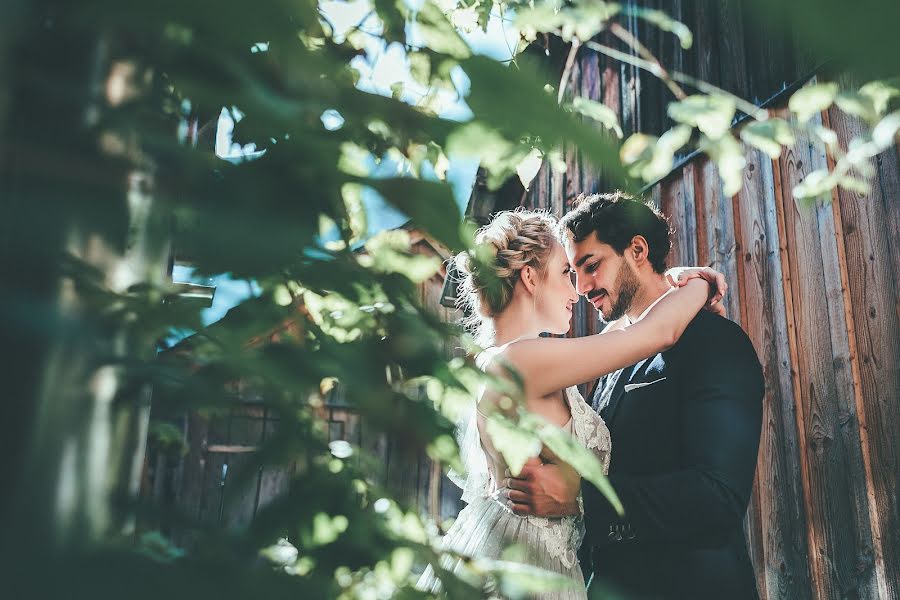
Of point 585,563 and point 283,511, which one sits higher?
point 283,511

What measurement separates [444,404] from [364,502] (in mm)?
152

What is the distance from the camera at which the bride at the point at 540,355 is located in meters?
2.09

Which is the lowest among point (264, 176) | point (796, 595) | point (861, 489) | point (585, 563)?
point (796, 595)

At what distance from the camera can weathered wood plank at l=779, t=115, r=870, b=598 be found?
264cm

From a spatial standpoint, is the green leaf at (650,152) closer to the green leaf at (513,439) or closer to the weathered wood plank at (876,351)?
the green leaf at (513,439)

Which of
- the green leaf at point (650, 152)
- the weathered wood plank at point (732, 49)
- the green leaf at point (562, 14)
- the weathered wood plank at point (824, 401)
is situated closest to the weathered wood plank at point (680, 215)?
the weathered wood plank at point (732, 49)

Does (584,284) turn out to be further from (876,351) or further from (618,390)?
(876,351)

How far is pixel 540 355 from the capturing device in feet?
7.18

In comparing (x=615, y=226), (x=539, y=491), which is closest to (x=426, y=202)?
(x=539, y=491)

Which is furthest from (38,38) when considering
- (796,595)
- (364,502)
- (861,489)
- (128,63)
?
(796,595)

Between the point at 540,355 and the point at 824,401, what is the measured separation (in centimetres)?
138

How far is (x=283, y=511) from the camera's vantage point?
0.59m

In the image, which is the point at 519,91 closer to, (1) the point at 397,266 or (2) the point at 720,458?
(1) the point at 397,266

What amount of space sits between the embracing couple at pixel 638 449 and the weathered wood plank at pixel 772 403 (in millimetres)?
735
